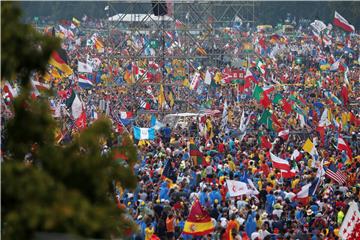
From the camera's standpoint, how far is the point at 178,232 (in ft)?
53.8

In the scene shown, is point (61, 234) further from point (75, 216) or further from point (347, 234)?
point (347, 234)

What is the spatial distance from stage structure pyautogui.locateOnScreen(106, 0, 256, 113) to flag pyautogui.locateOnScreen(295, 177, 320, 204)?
17334mm

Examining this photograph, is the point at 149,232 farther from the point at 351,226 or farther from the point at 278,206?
the point at 351,226

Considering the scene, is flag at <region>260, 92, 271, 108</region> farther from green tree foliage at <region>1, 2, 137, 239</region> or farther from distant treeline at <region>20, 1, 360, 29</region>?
distant treeline at <region>20, 1, 360, 29</region>

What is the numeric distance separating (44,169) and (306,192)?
10482 millimetres

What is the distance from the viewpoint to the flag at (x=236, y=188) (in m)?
17.9

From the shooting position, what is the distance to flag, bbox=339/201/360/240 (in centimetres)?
1480

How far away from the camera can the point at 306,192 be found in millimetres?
18391

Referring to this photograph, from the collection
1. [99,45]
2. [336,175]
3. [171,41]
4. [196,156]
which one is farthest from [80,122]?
[99,45]

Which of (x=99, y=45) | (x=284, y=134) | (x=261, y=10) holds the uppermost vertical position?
(x=284, y=134)

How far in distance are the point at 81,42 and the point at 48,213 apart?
73.6m

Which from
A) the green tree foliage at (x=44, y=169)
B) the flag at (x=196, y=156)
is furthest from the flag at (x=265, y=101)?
the green tree foliage at (x=44, y=169)

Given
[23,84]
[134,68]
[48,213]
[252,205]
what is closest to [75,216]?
[48,213]

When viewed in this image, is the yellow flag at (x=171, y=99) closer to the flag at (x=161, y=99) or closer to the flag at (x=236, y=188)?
the flag at (x=161, y=99)
